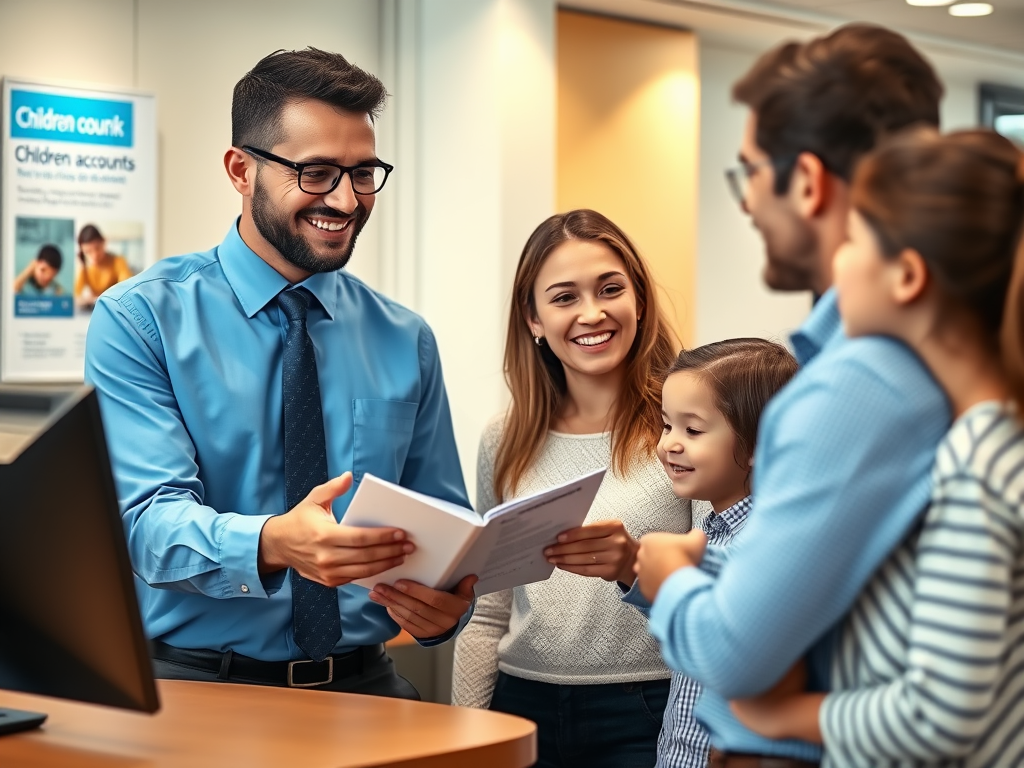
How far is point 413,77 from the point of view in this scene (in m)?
4.51

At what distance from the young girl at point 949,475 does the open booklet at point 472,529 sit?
567mm

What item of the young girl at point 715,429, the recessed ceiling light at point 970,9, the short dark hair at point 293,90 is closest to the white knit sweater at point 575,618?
the young girl at point 715,429

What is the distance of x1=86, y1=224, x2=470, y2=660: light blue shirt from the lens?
6.23 ft

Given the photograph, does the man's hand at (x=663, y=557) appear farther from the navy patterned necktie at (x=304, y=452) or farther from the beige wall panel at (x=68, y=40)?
the beige wall panel at (x=68, y=40)

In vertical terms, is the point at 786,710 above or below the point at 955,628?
below

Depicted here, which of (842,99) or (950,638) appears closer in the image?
(950,638)

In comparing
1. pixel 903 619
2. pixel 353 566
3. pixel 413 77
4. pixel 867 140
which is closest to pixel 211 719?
pixel 353 566

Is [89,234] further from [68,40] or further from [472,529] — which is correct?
[472,529]

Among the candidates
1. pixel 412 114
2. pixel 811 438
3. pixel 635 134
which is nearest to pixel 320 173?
pixel 811 438

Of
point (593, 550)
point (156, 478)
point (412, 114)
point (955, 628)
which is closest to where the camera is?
point (955, 628)

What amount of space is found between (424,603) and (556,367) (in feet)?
2.81

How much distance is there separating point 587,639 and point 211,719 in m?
0.93

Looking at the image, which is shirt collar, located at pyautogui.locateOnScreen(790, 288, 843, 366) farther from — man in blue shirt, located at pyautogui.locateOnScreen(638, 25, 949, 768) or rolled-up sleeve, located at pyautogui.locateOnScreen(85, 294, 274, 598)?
rolled-up sleeve, located at pyautogui.locateOnScreen(85, 294, 274, 598)

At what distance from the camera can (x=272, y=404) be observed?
217 centimetres
